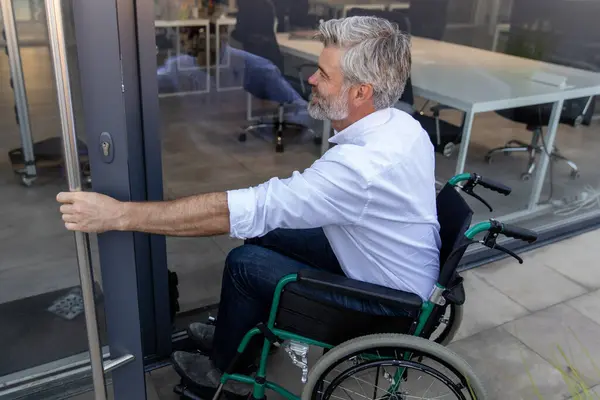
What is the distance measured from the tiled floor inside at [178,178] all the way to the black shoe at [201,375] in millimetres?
476

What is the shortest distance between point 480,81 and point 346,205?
2.11m

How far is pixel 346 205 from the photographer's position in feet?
4.58

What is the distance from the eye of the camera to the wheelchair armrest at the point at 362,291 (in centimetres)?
137

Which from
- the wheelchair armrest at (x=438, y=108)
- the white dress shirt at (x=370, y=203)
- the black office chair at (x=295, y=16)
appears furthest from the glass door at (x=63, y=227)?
the wheelchair armrest at (x=438, y=108)

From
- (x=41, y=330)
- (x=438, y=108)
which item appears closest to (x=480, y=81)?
(x=438, y=108)

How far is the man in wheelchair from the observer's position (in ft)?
4.42

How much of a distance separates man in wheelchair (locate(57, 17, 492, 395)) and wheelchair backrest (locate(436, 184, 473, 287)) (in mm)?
39

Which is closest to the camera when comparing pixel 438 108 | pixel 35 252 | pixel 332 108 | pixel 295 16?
pixel 332 108

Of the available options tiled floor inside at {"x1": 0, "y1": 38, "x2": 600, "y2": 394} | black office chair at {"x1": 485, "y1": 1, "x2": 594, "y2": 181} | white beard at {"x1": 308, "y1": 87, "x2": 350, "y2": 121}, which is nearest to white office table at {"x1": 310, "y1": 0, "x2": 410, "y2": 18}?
tiled floor inside at {"x1": 0, "y1": 38, "x2": 600, "y2": 394}

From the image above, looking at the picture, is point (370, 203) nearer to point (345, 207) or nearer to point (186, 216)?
point (345, 207)

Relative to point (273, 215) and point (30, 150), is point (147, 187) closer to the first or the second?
point (273, 215)

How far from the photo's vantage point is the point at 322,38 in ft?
5.05

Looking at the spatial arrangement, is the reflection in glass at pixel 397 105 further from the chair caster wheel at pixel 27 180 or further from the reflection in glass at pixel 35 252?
the chair caster wheel at pixel 27 180

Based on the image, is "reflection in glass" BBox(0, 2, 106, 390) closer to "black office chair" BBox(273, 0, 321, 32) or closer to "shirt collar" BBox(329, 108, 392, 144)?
"shirt collar" BBox(329, 108, 392, 144)
